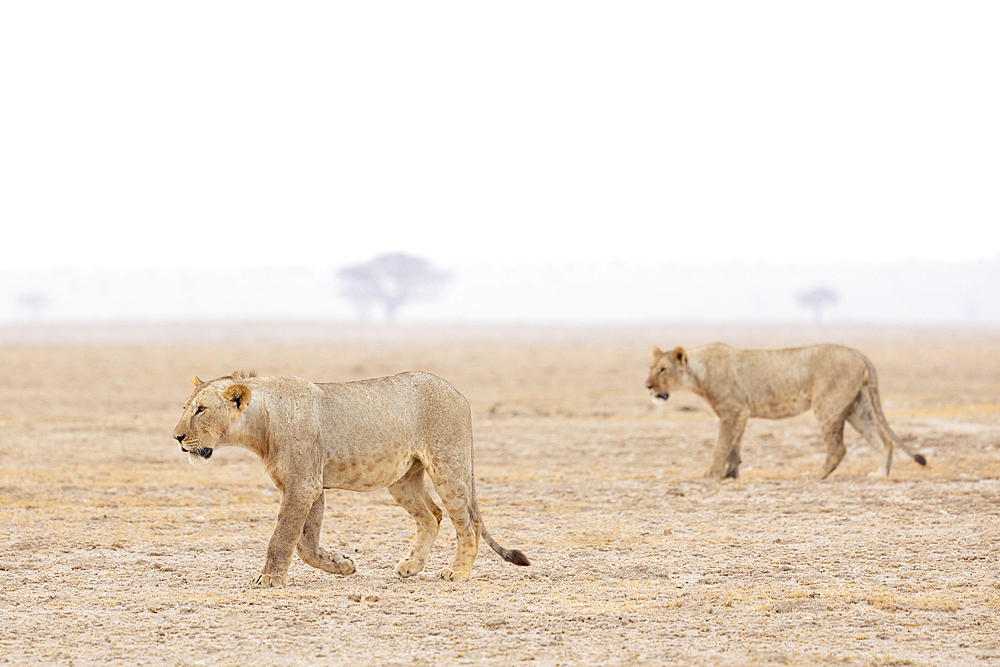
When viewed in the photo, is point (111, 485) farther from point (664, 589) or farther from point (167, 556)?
point (664, 589)

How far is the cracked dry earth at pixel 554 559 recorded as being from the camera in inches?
267

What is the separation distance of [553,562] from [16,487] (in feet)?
22.6

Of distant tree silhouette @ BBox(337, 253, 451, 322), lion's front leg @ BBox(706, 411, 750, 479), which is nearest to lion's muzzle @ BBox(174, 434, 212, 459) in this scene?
lion's front leg @ BBox(706, 411, 750, 479)

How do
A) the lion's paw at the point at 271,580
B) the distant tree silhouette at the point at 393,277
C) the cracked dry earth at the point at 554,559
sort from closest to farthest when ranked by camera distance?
the cracked dry earth at the point at 554,559, the lion's paw at the point at 271,580, the distant tree silhouette at the point at 393,277

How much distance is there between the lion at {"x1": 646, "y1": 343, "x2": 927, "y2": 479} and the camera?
13773mm

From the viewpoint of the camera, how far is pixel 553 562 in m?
9.20

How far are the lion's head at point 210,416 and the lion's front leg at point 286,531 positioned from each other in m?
0.61

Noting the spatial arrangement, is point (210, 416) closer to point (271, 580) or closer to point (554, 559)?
point (271, 580)

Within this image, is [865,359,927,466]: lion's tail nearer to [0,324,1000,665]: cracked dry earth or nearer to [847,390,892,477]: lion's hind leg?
[847,390,892,477]: lion's hind leg

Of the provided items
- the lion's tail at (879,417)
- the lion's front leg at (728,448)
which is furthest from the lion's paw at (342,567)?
the lion's tail at (879,417)

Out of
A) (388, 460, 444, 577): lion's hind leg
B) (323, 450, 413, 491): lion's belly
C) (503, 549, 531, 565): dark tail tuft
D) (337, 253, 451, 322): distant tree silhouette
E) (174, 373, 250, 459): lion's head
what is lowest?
(503, 549, 531, 565): dark tail tuft

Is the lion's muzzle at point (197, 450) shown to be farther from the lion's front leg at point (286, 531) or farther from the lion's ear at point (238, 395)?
the lion's front leg at point (286, 531)

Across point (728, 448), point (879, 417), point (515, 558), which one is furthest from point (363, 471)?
point (879, 417)

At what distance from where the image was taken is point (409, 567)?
852 centimetres
